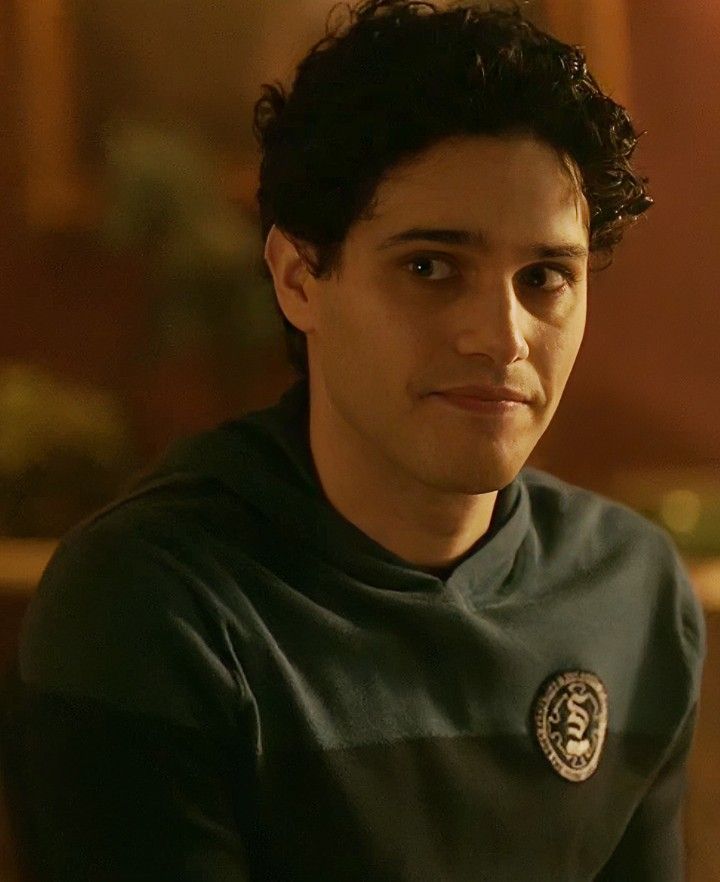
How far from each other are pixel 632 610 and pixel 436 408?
1.21 ft

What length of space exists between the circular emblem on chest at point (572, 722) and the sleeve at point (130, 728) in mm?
292

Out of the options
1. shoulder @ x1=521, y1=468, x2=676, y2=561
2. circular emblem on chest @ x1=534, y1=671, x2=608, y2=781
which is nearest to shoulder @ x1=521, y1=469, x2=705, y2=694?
shoulder @ x1=521, y1=468, x2=676, y2=561

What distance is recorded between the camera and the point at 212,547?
0.96 m

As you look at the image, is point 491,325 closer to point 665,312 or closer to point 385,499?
point 385,499

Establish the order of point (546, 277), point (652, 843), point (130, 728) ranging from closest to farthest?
point (130, 728) < point (546, 277) < point (652, 843)

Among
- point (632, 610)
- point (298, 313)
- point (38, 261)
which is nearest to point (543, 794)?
point (632, 610)

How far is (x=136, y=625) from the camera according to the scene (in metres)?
0.88

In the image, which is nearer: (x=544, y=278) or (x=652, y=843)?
(x=544, y=278)

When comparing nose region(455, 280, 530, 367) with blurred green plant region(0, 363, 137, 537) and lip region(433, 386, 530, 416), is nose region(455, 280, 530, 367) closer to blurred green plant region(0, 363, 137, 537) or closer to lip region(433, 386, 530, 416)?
lip region(433, 386, 530, 416)

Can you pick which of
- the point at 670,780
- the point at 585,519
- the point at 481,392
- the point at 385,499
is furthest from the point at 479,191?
the point at 670,780

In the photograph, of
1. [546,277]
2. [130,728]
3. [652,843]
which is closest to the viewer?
[130,728]

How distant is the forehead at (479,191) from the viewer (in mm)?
926

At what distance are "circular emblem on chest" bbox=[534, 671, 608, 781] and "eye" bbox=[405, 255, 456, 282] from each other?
39 cm

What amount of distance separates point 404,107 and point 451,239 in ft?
0.37
